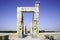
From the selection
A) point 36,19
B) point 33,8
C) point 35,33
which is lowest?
point 35,33

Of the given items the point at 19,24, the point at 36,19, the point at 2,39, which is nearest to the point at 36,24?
the point at 36,19

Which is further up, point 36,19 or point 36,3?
point 36,3

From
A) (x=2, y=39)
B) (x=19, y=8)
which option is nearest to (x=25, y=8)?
(x=19, y=8)

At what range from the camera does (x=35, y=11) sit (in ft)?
66.3

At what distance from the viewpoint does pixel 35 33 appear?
19781 millimetres

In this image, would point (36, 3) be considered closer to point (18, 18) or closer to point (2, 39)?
point (18, 18)

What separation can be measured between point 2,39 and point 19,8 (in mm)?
9025

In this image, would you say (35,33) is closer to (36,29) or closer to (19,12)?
(36,29)

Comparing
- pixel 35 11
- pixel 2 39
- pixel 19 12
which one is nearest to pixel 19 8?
pixel 19 12

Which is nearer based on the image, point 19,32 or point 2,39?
point 2,39

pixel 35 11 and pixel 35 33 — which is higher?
pixel 35 11

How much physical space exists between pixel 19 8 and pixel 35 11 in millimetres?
1954

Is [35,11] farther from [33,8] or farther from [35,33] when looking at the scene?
[35,33]

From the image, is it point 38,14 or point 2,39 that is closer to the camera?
point 2,39
